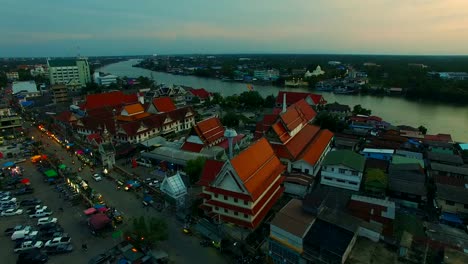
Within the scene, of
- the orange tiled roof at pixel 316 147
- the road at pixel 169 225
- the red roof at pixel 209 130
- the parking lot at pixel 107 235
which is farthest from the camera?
the red roof at pixel 209 130

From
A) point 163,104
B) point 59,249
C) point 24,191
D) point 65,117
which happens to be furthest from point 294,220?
point 65,117

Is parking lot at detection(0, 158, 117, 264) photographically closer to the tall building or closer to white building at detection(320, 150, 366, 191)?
white building at detection(320, 150, 366, 191)

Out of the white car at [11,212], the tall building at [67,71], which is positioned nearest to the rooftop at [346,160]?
the white car at [11,212]

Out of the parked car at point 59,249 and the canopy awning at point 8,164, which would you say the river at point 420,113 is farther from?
the canopy awning at point 8,164

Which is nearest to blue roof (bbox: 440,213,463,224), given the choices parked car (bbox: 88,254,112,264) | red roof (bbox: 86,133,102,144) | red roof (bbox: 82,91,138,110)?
parked car (bbox: 88,254,112,264)

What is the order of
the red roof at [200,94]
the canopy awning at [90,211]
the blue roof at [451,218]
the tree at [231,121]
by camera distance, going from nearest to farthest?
the blue roof at [451,218]
the canopy awning at [90,211]
the tree at [231,121]
the red roof at [200,94]

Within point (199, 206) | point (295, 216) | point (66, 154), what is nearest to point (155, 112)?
point (66, 154)

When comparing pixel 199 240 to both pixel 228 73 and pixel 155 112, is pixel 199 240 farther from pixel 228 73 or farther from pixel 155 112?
pixel 228 73
